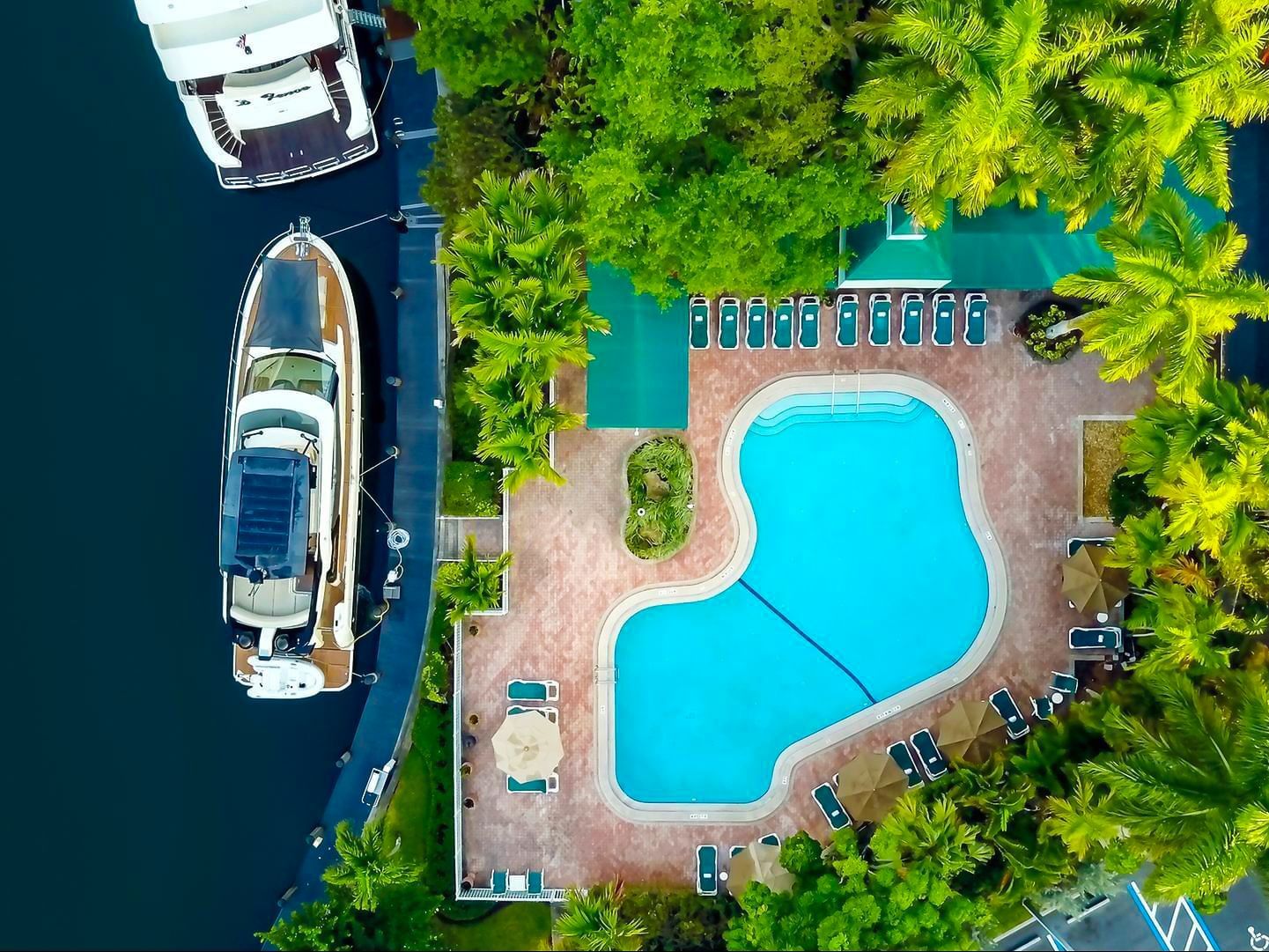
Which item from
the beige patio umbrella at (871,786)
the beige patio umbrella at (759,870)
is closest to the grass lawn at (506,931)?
the beige patio umbrella at (759,870)

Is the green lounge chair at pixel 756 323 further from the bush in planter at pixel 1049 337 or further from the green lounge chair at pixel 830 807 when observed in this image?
the green lounge chair at pixel 830 807

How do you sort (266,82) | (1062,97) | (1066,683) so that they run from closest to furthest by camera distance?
(1062,97) < (266,82) < (1066,683)

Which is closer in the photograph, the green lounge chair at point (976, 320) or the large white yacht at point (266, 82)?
the large white yacht at point (266, 82)

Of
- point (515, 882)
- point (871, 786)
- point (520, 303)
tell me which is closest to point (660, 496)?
point (520, 303)

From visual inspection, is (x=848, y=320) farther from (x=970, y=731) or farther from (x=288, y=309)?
(x=288, y=309)

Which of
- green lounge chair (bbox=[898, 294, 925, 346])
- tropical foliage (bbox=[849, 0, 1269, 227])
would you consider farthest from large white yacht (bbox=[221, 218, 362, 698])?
green lounge chair (bbox=[898, 294, 925, 346])

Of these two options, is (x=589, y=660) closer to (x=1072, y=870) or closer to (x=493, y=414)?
(x=493, y=414)
